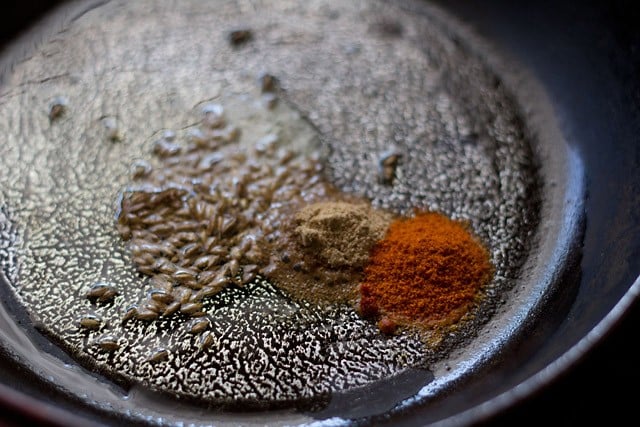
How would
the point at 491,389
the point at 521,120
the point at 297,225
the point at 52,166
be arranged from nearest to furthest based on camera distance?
1. the point at 491,389
2. the point at 297,225
3. the point at 52,166
4. the point at 521,120

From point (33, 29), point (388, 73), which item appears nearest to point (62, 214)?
point (33, 29)

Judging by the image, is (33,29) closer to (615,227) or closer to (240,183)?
(240,183)

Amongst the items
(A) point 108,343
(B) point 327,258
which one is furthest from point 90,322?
(B) point 327,258

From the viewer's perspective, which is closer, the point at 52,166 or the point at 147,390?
the point at 147,390

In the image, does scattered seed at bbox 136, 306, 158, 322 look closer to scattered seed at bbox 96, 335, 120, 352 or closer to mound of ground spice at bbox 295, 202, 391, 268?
scattered seed at bbox 96, 335, 120, 352

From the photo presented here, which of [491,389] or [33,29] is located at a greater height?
[33,29]

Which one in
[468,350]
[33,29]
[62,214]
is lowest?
[468,350]

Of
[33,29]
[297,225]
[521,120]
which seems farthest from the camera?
[33,29]
